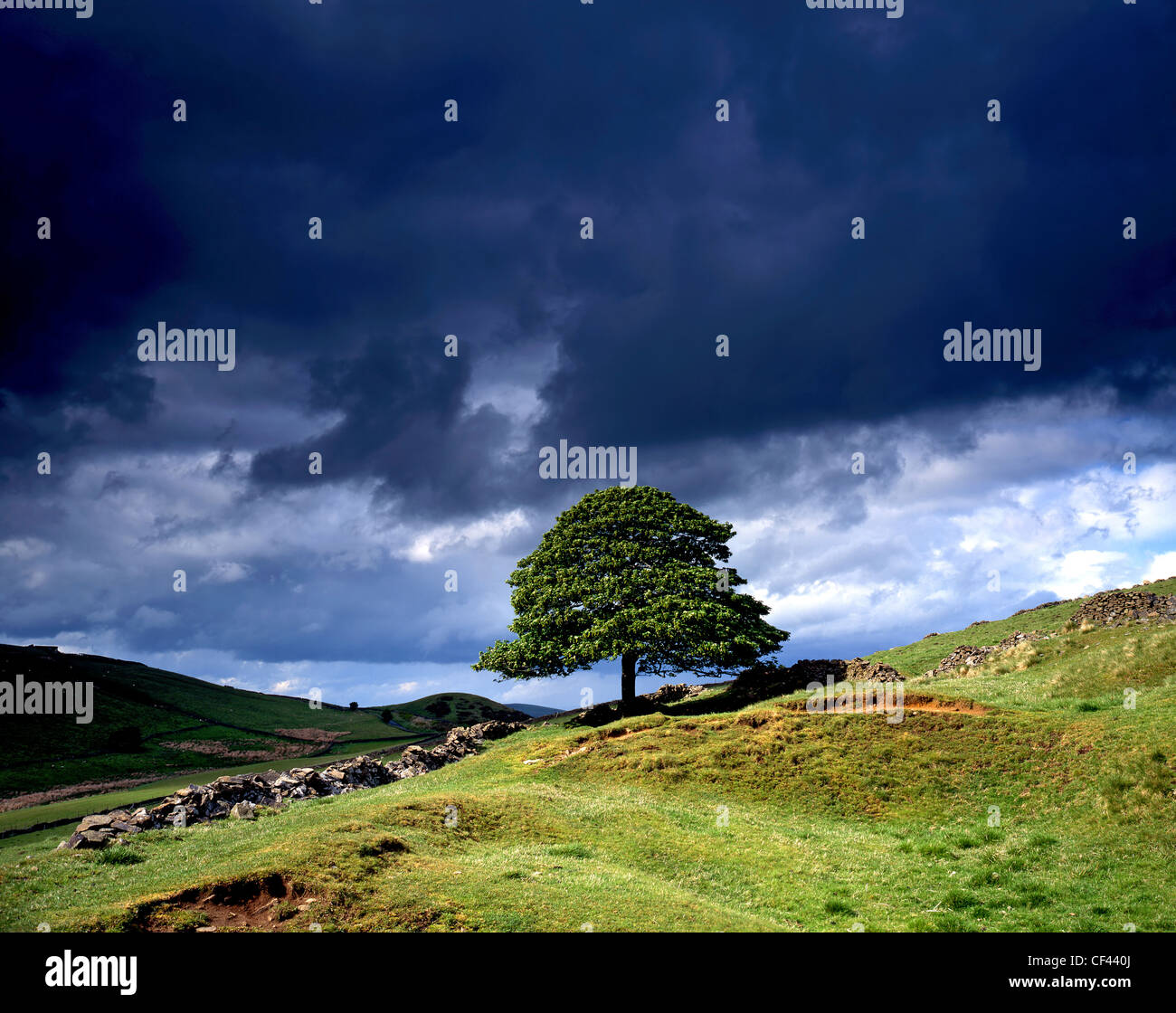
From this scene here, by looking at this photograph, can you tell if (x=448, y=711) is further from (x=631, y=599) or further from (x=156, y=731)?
(x=631, y=599)

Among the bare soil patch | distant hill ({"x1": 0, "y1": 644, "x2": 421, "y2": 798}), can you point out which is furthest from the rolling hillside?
the bare soil patch

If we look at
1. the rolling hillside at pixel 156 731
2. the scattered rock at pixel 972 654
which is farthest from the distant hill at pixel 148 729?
the scattered rock at pixel 972 654

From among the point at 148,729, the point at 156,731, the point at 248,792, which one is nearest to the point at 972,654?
the point at 248,792

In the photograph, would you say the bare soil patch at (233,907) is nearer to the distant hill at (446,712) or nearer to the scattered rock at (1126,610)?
the scattered rock at (1126,610)

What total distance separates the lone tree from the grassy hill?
295 inches

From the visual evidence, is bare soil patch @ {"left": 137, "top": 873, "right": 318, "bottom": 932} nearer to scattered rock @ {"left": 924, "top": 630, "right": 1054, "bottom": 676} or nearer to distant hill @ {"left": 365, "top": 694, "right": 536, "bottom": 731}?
scattered rock @ {"left": 924, "top": 630, "right": 1054, "bottom": 676}

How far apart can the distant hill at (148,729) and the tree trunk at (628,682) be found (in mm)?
30996

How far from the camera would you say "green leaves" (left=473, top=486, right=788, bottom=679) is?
42312mm

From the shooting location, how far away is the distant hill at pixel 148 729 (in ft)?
175

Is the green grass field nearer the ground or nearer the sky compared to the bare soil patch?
nearer the ground

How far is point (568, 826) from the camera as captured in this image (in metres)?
21.4
